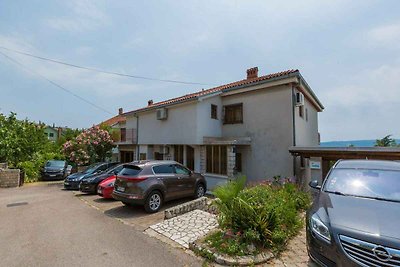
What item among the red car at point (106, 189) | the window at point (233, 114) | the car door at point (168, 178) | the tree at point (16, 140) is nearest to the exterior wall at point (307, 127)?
the window at point (233, 114)

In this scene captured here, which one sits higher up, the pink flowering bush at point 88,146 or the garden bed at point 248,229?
the pink flowering bush at point 88,146

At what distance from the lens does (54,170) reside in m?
18.1

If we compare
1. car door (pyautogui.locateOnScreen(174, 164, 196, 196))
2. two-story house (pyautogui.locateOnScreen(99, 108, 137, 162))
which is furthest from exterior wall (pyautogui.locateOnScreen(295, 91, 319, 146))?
two-story house (pyautogui.locateOnScreen(99, 108, 137, 162))

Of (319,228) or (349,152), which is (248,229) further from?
(349,152)

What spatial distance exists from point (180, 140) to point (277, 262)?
33.3 ft

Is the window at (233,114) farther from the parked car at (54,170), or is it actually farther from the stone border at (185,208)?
the parked car at (54,170)

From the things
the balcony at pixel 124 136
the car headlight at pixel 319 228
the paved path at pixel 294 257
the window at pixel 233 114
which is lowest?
the paved path at pixel 294 257

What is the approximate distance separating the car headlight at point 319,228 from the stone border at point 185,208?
4505mm

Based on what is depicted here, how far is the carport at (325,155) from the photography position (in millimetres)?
8211

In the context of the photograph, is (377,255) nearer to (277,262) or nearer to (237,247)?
(277,262)

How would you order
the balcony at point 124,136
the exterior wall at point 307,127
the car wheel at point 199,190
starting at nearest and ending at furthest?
the car wheel at point 199,190
the exterior wall at point 307,127
the balcony at point 124,136

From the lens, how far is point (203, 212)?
23.9 ft

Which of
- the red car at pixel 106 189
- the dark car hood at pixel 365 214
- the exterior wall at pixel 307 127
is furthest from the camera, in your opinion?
the exterior wall at pixel 307 127

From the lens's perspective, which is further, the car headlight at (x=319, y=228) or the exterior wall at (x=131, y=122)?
the exterior wall at (x=131, y=122)
